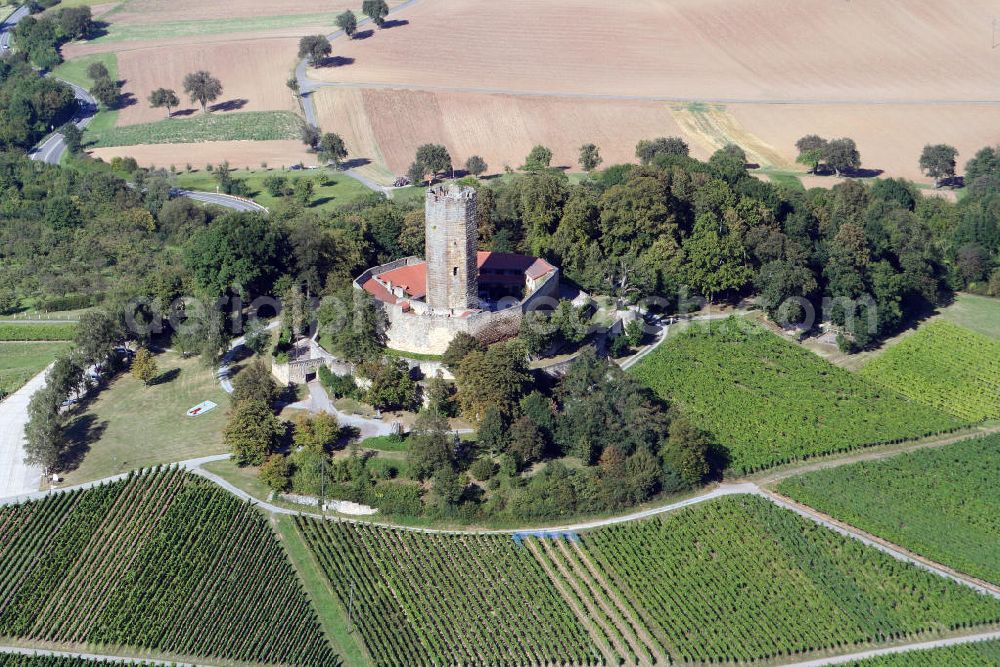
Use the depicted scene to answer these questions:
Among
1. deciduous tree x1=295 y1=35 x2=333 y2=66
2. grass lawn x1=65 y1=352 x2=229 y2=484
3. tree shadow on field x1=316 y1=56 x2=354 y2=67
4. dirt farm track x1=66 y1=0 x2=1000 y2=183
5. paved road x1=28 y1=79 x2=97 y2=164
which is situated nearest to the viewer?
grass lawn x1=65 y1=352 x2=229 y2=484

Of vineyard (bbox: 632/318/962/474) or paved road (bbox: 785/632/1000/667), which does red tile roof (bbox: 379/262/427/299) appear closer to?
vineyard (bbox: 632/318/962/474)

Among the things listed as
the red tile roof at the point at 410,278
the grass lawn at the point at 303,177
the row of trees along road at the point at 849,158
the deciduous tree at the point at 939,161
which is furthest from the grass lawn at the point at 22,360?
the deciduous tree at the point at 939,161

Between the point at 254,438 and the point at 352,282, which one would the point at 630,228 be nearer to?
the point at 352,282

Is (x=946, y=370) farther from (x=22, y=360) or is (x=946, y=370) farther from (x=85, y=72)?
(x=85, y=72)


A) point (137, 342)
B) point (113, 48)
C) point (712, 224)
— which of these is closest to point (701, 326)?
point (712, 224)

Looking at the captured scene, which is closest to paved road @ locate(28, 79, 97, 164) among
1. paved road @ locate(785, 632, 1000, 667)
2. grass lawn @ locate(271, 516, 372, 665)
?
grass lawn @ locate(271, 516, 372, 665)

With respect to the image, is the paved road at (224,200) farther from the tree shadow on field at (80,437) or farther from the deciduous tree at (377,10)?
the deciduous tree at (377,10)
